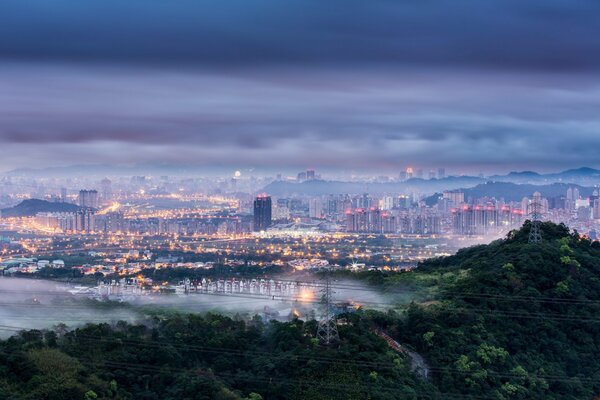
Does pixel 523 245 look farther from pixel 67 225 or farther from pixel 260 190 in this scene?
pixel 260 190

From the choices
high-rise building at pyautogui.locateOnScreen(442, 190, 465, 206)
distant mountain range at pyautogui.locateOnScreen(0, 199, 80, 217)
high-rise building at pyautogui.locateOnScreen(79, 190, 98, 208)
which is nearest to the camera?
distant mountain range at pyautogui.locateOnScreen(0, 199, 80, 217)

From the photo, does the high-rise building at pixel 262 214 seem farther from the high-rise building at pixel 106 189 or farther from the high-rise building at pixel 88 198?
the high-rise building at pixel 106 189

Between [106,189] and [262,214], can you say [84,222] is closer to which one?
[262,214]

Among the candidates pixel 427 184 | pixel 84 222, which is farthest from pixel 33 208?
pixel 427 184

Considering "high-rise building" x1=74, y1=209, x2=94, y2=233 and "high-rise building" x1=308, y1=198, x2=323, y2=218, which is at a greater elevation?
"high-rise building" x1=308, y1=198, x2=323, y2=218

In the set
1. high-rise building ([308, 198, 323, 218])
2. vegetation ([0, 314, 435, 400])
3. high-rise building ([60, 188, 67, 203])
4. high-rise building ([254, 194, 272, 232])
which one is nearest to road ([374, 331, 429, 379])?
vegetation ([0, 314, 435, 400])

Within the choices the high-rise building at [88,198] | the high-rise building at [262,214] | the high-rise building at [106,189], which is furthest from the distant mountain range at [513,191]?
the high-rise building at [88,198]

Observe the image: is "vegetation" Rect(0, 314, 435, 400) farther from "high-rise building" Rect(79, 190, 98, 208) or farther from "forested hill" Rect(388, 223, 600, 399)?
"high-rise building" Rect(79, 190, 98, 208)
